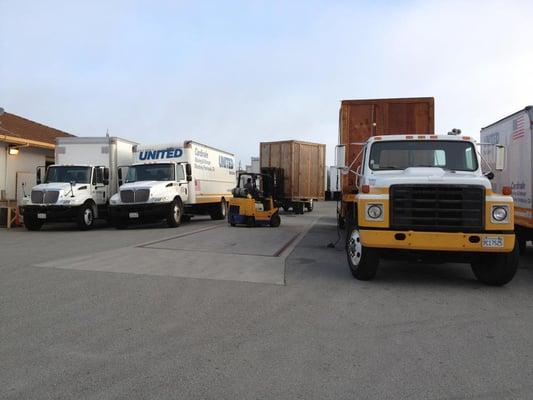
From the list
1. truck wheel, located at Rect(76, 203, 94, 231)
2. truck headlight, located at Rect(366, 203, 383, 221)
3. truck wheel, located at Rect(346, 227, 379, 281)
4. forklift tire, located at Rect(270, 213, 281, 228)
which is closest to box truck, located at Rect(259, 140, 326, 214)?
forklift tire, located at Rect(270, 213, 281, 228)

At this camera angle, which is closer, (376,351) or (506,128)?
(376,351)

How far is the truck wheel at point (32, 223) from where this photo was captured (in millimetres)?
17469

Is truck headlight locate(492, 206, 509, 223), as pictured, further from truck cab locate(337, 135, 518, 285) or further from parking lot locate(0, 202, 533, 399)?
parking lot locate(0, 202, 533, 399)

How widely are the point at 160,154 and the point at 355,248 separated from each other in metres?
13.4

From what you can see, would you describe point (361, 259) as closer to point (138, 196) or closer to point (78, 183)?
point (138, 196)

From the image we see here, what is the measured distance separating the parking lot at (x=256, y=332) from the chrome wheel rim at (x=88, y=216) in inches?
341

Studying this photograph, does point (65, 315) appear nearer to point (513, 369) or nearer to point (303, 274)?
point (303, 274)

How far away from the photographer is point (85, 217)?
58.5ft

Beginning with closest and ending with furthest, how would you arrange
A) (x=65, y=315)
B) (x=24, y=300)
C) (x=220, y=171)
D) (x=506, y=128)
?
(x=65, y=315) < (x=24, y=300) < (x=506, y=128) < (x=220, y=171)

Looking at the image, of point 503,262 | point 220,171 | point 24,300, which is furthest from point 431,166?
point 220,171

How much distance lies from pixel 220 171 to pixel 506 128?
51.9 feet

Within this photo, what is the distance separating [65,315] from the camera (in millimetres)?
5621

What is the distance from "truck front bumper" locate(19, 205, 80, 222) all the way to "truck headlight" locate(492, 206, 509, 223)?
576 inches

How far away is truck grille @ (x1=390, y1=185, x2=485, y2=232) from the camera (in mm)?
7250
